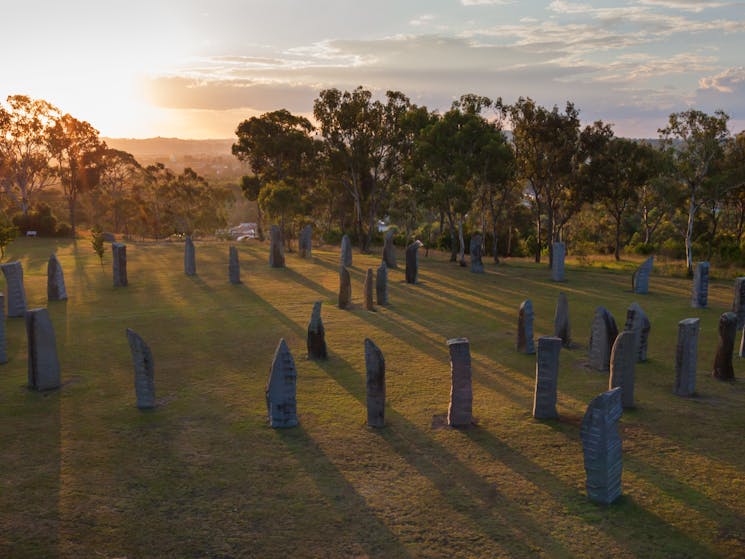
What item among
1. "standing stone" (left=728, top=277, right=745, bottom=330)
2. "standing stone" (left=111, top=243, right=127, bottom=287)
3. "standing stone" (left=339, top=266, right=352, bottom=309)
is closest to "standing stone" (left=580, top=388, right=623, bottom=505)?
"standing stone" (left=728, top=277, right=745, bottom=330)

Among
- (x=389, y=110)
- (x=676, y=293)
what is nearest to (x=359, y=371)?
(x=676, y=293)

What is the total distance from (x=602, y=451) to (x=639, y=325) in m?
7.46

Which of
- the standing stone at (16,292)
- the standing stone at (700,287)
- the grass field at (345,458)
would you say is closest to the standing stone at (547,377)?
the grass field at (345,458)

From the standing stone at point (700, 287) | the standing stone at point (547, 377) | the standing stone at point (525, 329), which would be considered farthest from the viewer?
the standing stone at point (700, 287)

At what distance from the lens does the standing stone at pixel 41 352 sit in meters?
12.4

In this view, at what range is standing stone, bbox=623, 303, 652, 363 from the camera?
14.5 meters

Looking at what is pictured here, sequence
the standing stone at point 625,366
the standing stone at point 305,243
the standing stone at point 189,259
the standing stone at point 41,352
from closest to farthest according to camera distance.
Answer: the standing stone at point 625,366 < the standing stone at point 41,352 < the standing stone at point 189,259 < the standing stone at point 305,243

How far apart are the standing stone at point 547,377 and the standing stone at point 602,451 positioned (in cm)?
282

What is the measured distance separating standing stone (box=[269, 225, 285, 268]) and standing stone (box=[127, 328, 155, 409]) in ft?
68.1

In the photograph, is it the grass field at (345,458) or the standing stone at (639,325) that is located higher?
the standing stone at (639,325)

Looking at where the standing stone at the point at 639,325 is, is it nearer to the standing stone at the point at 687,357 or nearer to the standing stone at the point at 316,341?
the standing stone at the point at 687,357

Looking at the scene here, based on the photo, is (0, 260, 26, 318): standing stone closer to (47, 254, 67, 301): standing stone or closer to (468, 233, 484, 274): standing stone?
(47, 254, 67, 301): standing stone

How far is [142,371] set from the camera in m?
11.6

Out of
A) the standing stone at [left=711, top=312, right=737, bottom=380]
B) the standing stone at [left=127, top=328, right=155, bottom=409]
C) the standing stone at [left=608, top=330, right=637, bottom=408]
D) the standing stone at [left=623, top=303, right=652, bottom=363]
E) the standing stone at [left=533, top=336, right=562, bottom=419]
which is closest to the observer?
the standing stone at [left=533, top=336, right=562, bottom=419]
